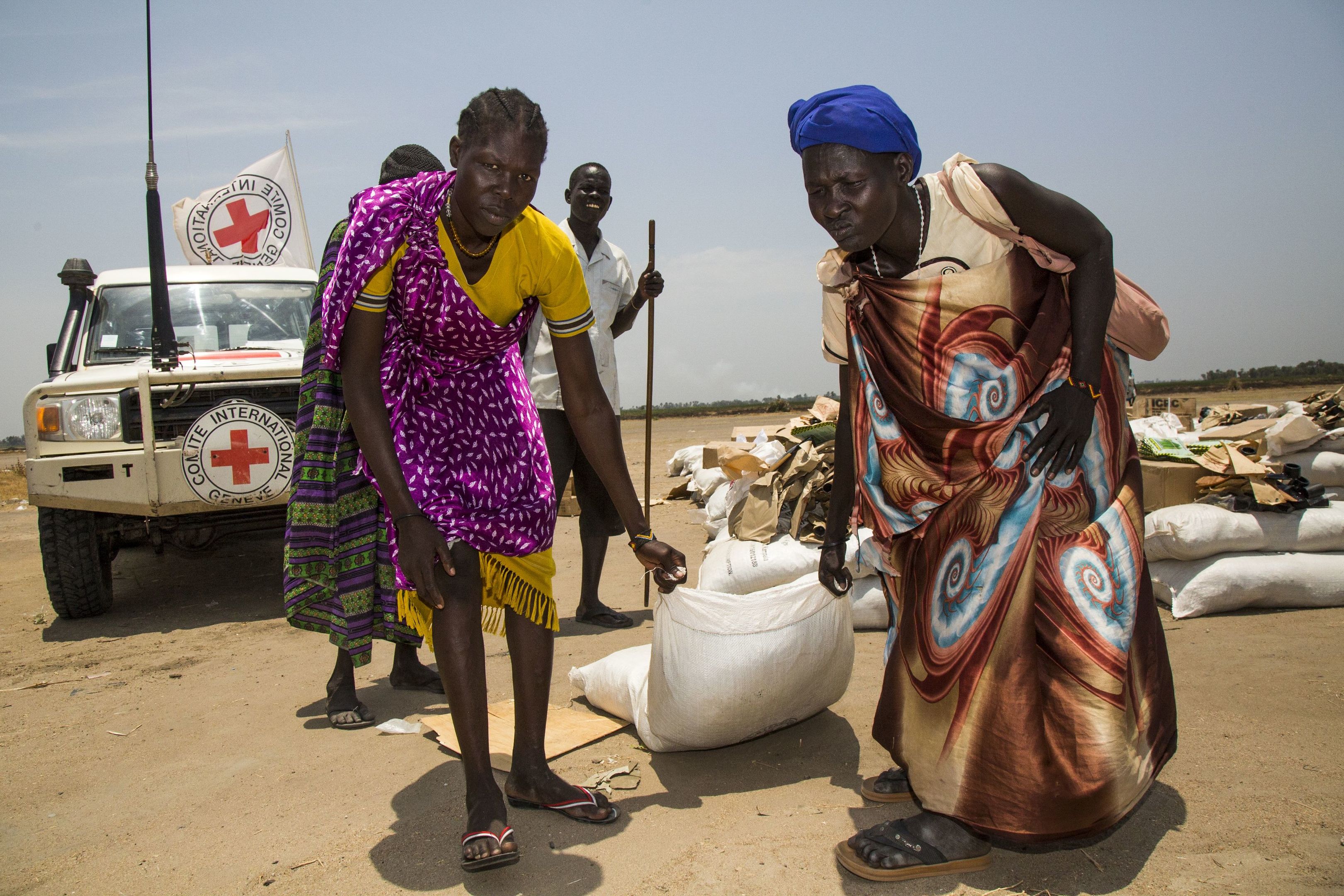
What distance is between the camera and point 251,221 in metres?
6.92

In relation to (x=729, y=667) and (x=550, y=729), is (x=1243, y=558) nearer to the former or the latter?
(x=729, y=667)

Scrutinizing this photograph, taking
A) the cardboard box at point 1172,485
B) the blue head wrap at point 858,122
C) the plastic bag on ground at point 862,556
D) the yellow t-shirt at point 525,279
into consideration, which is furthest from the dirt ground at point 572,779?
the blue head wrap at point 858,122

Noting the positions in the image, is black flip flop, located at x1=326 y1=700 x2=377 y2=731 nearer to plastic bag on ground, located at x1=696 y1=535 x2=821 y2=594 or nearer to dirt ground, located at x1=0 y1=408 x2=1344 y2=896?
dirt ground, located at x1=0 y1=408 x2=1344 y2=896

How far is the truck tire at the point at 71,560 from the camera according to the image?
4633mm

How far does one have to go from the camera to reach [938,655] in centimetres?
201

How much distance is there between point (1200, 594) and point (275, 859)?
3.52 meters

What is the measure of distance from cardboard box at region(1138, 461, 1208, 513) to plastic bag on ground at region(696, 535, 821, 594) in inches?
64.4

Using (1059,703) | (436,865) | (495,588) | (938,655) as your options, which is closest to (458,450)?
(495,588)

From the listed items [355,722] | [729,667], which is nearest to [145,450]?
[355,722]

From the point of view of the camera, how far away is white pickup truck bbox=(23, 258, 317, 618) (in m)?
4.43

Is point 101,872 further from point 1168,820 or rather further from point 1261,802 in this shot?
point 1261,802

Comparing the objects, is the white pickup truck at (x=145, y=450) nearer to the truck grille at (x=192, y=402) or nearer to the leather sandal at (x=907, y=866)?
the truck grille at (x=192, y=402)

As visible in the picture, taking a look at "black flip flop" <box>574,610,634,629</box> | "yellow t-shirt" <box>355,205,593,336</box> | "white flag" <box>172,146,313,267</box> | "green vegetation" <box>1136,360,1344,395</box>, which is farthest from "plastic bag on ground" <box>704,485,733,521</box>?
"green vegetation" <box>1136,360,1344,395</box>

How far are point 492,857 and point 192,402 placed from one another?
3521 millimetres
